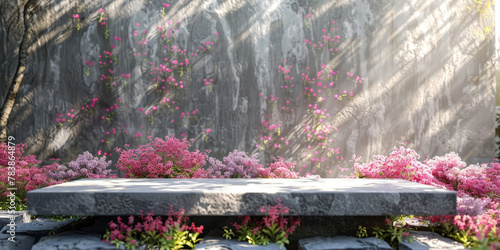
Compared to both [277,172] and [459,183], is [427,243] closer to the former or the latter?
[459,183]

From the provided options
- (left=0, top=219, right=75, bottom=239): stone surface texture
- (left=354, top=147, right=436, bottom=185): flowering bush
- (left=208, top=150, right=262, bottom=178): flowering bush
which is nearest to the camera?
(left=0, top=219, right=75, bottom=239): stone surface texture

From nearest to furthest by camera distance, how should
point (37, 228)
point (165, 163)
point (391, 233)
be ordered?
point (391, 233), point (37, 228), point (165, 163)

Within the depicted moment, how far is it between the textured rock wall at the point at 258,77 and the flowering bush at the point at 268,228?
2.94 metres

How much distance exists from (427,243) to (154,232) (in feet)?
6.55

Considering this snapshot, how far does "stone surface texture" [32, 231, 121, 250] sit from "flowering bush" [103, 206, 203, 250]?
64 mm

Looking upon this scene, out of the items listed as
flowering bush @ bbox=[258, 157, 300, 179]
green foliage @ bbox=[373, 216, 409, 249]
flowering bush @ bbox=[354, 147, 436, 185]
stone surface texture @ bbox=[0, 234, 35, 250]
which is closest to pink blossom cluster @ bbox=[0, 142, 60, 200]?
stone surface texture @ bbox=[0, 234, 35, 250]

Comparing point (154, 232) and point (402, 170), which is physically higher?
point (402, 170)

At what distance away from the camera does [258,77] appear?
20.4 feet

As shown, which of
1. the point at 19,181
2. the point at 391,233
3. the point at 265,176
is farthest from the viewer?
the point at 265,176

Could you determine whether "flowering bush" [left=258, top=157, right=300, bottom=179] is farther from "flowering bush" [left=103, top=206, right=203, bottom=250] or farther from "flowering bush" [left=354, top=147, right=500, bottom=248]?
"flowering bush" [left=103, top=206, right=203, bottom=250]

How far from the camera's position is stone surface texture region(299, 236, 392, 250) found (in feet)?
9.94

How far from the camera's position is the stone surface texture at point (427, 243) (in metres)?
3.06

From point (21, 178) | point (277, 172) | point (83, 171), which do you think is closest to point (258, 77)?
point (277, 172)

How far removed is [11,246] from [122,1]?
Answer: 12.8ft
